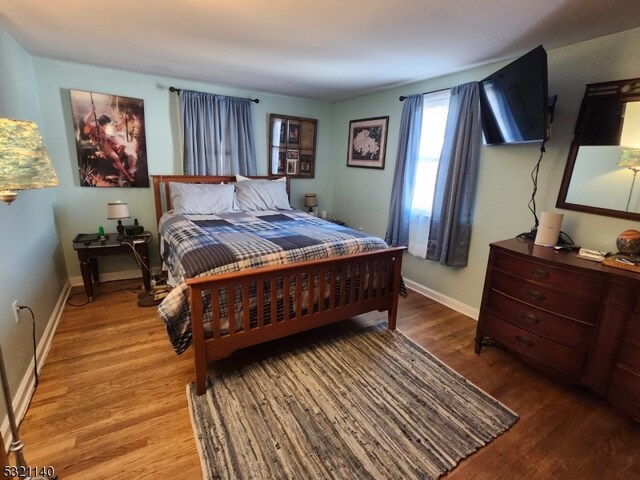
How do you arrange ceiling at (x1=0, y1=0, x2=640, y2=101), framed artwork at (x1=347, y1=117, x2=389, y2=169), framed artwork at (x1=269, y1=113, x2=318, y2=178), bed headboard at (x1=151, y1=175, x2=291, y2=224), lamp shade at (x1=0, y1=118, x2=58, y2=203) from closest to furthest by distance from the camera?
lamp shade at (x1=0, y1=118, x2=58, y2=203), ceiling at (x1=0, y1=0, x2=640, y2=101), bed headboard at (x1=151, y1=175, x2=291, y2=224), framed artwork at (x1=347, y1=117, x2=389, y2=169), framed artwork at (x1=269, y1=113, x2=318, y2=178)

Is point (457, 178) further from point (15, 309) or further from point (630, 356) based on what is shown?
point (15, 309)

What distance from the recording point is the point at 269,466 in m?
1.43

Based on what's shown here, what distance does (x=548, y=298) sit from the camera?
6.34ft

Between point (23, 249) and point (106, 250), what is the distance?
86cm

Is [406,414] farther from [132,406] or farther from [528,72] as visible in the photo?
[528,72]

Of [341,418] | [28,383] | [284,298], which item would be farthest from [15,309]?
[341,418]

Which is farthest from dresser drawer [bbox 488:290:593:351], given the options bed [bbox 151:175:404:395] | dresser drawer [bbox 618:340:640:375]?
bed [bbox 151:175:404:395]

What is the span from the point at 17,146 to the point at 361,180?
3525 millimetres

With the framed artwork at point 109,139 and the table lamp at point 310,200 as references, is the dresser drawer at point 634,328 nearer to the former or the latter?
the table lamp at point 310,200

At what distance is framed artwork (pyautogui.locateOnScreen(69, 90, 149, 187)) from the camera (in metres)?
3.05

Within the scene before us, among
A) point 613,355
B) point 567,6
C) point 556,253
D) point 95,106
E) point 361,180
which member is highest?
point 567,6

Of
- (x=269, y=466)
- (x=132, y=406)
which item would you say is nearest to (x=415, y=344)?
(x=269, y=466)

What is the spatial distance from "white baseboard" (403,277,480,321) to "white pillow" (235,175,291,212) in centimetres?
172

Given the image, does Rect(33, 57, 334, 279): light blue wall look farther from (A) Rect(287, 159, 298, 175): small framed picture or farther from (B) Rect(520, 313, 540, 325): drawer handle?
(B) Rect(520, 313, 540, 325): drawer handle
